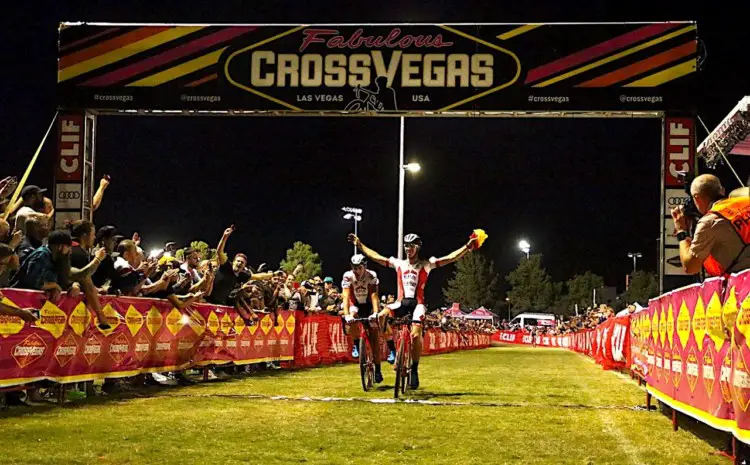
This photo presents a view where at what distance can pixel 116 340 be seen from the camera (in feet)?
39.8

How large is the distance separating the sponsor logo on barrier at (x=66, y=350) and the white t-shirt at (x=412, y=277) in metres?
4.32

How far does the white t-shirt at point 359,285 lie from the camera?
1363cm

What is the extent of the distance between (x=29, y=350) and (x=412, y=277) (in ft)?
16.7

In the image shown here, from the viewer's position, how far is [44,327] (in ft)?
33.9

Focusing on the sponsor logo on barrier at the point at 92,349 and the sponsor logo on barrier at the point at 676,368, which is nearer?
the sponsor logo on barrier at the point at 676,368

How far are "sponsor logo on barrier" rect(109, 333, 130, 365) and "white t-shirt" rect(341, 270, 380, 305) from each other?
3.13 m

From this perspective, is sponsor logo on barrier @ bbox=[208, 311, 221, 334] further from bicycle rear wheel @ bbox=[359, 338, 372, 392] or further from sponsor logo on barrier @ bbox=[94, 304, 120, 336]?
sponsor logo on barrier @ bbox=[94, 304, 120, 336]

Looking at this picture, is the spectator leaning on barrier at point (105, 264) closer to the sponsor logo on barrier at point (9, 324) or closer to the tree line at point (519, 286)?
the sponsor logo on barrier at point (9, 324)

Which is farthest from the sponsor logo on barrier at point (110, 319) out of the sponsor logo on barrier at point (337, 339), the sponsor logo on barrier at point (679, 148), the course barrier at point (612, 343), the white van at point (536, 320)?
the white van at point (536, 320)

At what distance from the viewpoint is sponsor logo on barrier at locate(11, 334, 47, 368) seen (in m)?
9.82

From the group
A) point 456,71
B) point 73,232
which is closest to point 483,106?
point 456,71

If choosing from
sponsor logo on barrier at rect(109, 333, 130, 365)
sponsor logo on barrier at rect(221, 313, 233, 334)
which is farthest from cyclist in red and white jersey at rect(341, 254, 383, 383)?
sponsor logo on barrier at rect(221, 313, 233, 334)

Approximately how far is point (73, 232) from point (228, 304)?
595 centimetres

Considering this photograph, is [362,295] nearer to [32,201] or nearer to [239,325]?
[239,325]
